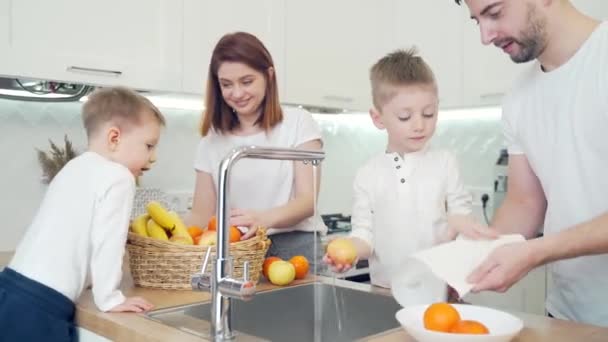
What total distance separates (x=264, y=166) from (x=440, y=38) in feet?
4.23

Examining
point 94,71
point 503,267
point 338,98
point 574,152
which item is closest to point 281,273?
point 503,267

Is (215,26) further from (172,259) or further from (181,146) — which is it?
(172,259)

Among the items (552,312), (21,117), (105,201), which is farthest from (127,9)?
(552,312)

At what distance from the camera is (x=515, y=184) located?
1301mm

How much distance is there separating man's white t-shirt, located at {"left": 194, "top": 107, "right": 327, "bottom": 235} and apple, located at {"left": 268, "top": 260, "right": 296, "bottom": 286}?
A: 0.35m

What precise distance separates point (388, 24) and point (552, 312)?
1824 mm

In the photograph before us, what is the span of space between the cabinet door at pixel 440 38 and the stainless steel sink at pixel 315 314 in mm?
1481

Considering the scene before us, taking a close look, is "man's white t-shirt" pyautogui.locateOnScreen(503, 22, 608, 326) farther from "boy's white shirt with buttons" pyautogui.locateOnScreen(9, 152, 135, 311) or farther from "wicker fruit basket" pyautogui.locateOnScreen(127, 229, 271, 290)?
"boy's white shirt with buttons" pyautogui.locateOnScreen(9, 152, 135, 311)

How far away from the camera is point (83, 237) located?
1014 mm

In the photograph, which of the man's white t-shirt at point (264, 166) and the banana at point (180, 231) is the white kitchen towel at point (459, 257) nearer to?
the banana at point (180, 231)

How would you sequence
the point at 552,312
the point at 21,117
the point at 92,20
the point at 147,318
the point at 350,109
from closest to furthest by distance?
the point at 147,318
the point at 552,312
the point at 92,20
the point at 21,117
the point at 350,109

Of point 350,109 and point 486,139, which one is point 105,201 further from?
point 486,139

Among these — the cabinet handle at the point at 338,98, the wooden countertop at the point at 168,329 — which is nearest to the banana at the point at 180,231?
the wooden countertop at the point at 168,329

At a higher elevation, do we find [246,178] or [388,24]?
[388,24]
